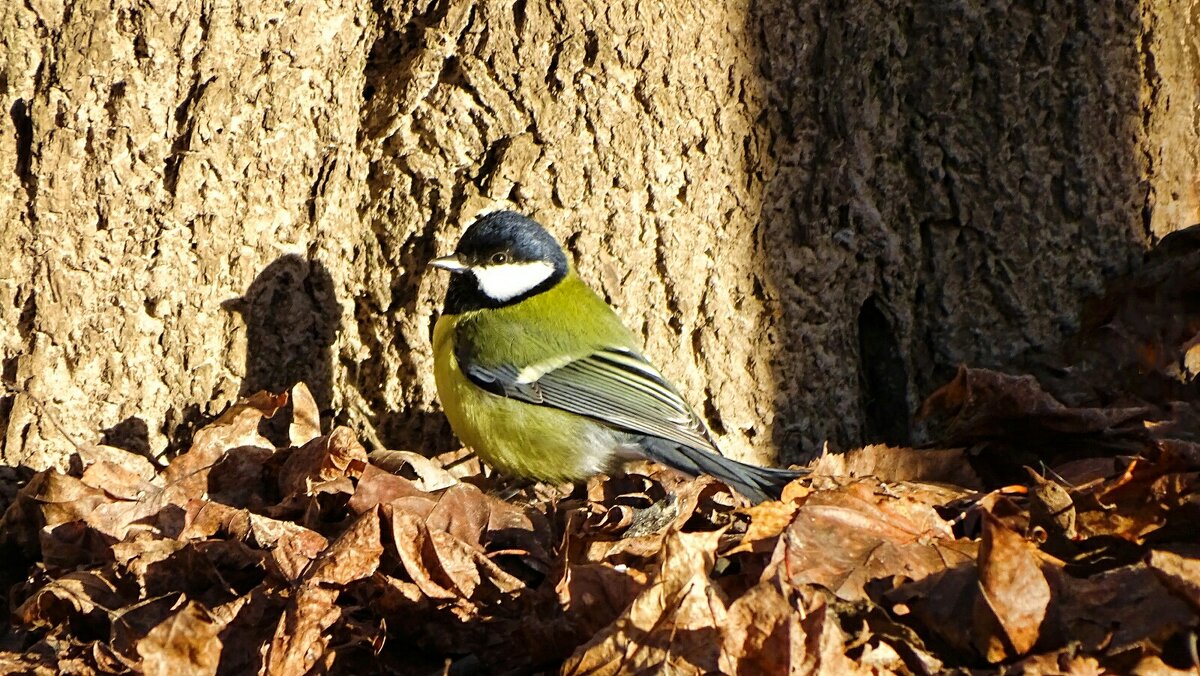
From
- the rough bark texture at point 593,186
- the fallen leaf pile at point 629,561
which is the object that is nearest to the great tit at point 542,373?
the rough bark texture at point 593,186

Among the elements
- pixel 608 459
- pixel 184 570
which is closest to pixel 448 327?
pixel 608 459

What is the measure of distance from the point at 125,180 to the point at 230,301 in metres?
0.48

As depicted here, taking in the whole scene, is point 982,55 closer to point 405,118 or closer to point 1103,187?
point 1103,187

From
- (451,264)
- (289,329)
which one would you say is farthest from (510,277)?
(289,329)

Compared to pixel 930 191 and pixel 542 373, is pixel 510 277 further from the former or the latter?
pixel 930 191

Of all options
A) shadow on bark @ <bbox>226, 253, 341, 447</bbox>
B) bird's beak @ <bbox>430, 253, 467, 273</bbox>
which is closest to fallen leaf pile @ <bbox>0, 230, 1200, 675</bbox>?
shadow on bark @ <bbox>226, 253, 341, 447</bbox>

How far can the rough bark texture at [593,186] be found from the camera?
11.9 ft

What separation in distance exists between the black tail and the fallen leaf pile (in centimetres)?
7

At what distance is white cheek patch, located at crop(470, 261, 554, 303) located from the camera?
13.1 ft

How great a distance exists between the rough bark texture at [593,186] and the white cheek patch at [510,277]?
0.15 m

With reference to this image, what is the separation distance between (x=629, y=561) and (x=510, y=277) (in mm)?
1522

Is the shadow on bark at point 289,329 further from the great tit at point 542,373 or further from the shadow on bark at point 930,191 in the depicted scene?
the shadow on bark at point 930,191

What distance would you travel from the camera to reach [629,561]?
2.88 metres

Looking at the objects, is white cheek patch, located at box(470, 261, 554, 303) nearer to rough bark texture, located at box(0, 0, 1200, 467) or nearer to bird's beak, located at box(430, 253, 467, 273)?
bird's beak, located at box(430, 253, 467, 273)
